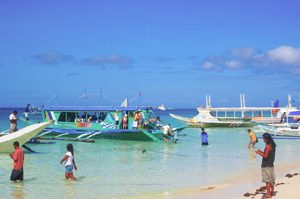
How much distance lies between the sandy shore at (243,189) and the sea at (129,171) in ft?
0.91

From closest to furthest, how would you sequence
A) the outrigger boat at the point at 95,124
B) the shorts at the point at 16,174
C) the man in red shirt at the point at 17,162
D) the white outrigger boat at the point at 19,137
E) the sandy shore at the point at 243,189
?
the sandy shore at the point at 243,189
the man in red shirt at the point at 17,162
the shorts at the point at 16,174
the white outrigger boat at the point at 19,137
the outrigger boat at the point at 95,124

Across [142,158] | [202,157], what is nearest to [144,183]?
[142,158]

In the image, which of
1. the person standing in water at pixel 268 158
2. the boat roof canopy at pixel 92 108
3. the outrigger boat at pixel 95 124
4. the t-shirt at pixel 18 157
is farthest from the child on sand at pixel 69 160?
the boat roof canopy at pixel 92 108

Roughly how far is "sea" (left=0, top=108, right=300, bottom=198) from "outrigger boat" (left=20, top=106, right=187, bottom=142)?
234 cm

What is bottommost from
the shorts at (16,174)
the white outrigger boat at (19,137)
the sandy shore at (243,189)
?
the sandy shore at (243,189)

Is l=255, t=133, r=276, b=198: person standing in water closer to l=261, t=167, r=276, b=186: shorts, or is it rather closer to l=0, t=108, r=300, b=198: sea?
l=261, t=167, r=276, b=186: shorts

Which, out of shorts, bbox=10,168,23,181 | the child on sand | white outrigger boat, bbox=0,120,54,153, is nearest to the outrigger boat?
white outrigger boat, bbox=0,120,54,153

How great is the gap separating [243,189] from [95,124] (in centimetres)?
1599

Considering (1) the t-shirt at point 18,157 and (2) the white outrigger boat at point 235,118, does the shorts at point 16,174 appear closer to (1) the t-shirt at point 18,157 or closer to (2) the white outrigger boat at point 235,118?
(1) the t-shirt at point 18,157

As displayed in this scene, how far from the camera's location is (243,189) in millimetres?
10242

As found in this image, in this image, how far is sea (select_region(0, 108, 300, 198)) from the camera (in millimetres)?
10094

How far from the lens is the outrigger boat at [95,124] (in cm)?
2302

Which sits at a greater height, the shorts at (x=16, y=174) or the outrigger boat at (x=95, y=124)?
the outrigger boat at (x=95, y=124)

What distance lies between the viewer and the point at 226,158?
16.7 m
